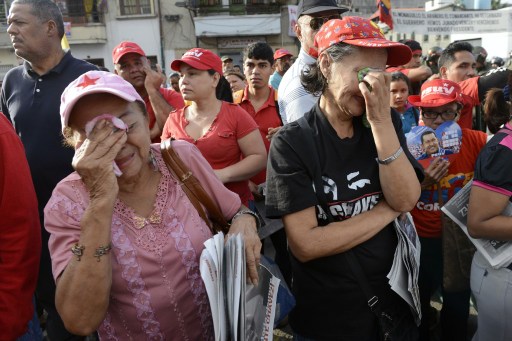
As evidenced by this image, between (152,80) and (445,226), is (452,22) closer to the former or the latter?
(152,80)

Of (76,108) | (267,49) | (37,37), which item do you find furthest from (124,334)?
(267,49)

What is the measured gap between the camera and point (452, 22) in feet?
28.5

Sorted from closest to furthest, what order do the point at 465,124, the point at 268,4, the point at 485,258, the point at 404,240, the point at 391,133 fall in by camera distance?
the point at 391,133 < the point at 404,240 < the point at 485,258 < the point at 465,124 < the point at 268,4

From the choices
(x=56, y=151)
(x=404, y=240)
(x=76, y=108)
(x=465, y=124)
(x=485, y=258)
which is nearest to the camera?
(x=76, y=108)

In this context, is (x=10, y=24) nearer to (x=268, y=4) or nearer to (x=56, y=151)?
(x=56, y=151)

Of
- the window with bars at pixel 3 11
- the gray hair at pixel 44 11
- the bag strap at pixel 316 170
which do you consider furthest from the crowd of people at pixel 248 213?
the window with bars at pixel 3 11

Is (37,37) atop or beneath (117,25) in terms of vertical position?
beneath

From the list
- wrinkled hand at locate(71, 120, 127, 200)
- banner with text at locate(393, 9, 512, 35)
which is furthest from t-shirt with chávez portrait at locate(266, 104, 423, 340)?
banner with text at locate(393, 9, 512, 35)

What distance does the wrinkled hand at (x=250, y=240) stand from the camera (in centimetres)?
138

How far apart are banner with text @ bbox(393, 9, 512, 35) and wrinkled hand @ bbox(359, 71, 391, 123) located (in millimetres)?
8253

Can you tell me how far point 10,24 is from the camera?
2582mm

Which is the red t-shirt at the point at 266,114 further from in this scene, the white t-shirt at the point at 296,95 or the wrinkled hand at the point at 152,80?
the white t-shirt at the point at 296,95

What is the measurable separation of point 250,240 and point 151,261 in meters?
0.36

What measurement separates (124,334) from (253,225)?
622 millimetres
